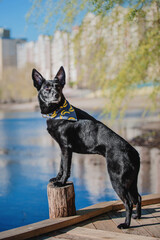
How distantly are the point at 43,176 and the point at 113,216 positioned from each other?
2.99 meters

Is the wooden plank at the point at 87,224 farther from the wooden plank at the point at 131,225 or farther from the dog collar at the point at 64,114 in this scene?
the dog collar at the point at 64,114

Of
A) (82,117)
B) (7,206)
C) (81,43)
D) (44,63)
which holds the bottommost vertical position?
(7,206)

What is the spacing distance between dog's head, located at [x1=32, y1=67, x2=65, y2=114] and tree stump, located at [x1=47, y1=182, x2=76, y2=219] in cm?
54

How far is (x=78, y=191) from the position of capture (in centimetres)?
436

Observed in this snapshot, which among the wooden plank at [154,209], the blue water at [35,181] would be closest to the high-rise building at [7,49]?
the blue water at [35,181]

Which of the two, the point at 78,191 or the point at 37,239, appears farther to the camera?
the point at 78,191

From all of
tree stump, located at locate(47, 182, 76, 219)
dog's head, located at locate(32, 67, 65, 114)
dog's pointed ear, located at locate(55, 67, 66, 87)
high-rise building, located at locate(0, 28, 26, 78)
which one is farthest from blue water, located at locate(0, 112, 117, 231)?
high-rise building, located at locate(0, 28, 26, 78)

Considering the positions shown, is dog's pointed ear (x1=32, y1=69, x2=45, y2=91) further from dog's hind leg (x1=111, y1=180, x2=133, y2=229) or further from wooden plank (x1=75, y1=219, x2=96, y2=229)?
wooden plank (x1=75, y1=219, x2=96, y2=229)

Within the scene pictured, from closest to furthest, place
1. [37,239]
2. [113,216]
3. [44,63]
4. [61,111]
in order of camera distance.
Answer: [37,239]
[61,111]
[113,216]
[44,63]

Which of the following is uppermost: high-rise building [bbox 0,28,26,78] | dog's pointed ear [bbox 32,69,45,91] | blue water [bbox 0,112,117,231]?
high-rise building [bbox 0,28,26,78]

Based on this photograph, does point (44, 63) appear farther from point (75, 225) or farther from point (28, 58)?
point (75, 225)

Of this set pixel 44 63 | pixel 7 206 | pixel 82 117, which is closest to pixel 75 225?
pixel 82 117

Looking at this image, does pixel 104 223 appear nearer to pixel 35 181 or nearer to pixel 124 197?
pixel 124 197

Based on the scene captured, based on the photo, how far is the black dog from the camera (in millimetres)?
1996
